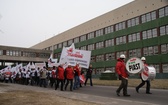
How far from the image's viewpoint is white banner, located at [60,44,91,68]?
20.2 m

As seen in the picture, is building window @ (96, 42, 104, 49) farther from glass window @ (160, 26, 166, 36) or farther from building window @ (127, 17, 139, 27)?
glass window @ (160, 26, 166, 36)

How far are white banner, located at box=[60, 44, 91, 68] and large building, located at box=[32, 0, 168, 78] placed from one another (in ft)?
59.2

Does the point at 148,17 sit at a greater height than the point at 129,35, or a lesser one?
greater

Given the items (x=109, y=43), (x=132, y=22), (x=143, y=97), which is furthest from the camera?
(x=109, y=43)

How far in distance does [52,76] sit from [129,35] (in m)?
33.5

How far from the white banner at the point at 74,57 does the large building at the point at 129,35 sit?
18.0 meters

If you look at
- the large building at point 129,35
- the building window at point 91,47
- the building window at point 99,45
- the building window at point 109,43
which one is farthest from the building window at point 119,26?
the building window at point 91,47

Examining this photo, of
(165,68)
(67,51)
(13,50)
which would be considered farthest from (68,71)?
(13,50)

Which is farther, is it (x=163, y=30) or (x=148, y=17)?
(x=148, y=17)

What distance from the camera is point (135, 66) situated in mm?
12258

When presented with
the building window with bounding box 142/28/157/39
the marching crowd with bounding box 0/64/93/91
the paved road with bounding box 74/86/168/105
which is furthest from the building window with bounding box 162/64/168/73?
the paved road with bounding box 74/86/168/105

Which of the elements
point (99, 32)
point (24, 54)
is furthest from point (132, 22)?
point (24, 54)

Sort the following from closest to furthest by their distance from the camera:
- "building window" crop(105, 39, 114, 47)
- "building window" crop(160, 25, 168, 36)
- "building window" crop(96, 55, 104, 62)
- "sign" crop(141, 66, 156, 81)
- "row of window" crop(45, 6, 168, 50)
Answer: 1. "sign" crop(141, 66, 156, 81)
2. "building window" crop(160, 25, 168, 36)
3. "row of window" crop(45, 6, 168, 50)
4. "building window" crop(105, 39, 114, 47)
5. "building window" crop(96, 55, 104, 62)

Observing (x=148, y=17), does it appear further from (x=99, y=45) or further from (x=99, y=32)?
(x=99, y=45)
